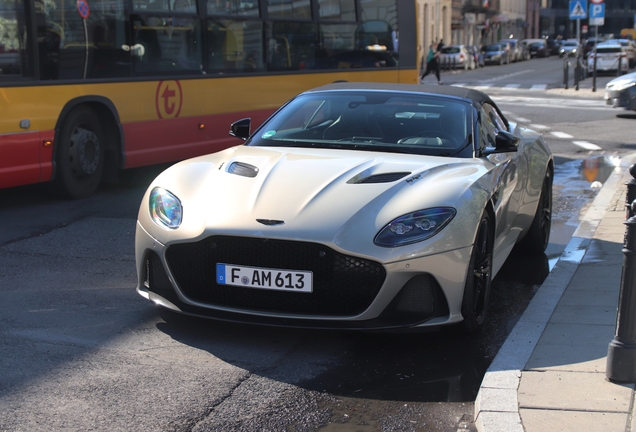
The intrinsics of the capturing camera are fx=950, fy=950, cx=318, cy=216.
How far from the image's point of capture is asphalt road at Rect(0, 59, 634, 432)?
395 cm

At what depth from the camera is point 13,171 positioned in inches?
344

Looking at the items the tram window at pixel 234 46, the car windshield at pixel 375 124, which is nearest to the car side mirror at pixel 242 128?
the car windshield at pixel 375 124

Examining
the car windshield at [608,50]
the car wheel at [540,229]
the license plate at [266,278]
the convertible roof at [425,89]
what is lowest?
the car wheel at [540,229]

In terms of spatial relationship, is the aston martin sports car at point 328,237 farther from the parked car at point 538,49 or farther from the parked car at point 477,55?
the parked car at point 538,49

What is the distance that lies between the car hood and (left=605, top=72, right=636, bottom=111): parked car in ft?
52.4

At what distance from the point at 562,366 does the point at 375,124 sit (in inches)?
89.9

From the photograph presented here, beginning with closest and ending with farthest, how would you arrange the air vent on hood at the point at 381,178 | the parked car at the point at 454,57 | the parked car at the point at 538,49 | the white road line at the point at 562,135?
the air vent on hood at the point at 381,178 → the white road line at the point at 562,135 → the parked car at the point at 454,57 → the parked car at the point at 538,49

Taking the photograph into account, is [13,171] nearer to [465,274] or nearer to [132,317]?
[132,317]

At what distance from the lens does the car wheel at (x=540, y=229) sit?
7.41m

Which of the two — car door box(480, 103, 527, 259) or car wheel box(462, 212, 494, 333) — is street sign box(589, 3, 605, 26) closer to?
car door box(480, 103, 527, 259)

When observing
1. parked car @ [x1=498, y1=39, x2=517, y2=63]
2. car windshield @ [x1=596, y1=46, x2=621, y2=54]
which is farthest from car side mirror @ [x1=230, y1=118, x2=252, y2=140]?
parked car @ [x1=498, y1=39, x2=517, y2=63]

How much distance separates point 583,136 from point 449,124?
11.9 meters

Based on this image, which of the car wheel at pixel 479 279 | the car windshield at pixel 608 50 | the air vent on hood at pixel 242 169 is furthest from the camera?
the car windshield at pixel 608 50

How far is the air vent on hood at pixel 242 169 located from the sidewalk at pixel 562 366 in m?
1.67
